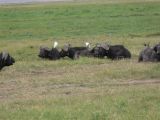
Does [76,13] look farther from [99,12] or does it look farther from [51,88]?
[51,88]

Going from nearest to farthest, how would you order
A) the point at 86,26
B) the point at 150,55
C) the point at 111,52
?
the point at 150,55 → the point at 111,52 → the point at 86,26

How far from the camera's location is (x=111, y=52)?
2153cm

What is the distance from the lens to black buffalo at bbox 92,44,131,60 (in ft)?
70.1

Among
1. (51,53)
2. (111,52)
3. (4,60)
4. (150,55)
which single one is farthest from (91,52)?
(4,60)

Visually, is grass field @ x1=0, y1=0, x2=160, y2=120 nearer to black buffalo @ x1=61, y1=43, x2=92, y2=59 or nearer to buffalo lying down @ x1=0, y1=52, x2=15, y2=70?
buffalo lying down @ x1=0, y1=52, x2=15, y2=70

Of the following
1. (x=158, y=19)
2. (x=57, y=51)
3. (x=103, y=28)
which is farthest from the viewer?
(x=158, y=19)

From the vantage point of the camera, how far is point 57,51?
2198 centimetres

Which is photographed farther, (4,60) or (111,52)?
(111,52)

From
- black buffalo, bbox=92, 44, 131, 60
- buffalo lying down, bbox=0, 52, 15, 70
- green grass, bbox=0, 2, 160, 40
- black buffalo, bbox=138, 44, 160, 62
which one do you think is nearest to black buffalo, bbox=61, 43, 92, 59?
black buffalo, bbox=92, 44, 131, 60

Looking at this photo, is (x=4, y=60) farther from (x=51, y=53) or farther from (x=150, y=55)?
(x=150, y=55)

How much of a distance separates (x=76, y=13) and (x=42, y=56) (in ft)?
104

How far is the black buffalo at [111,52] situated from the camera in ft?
70.1

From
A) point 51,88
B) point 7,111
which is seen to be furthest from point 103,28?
point 7,111

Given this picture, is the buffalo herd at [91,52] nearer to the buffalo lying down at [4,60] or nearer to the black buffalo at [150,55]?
the black buffalo at [150,55]
